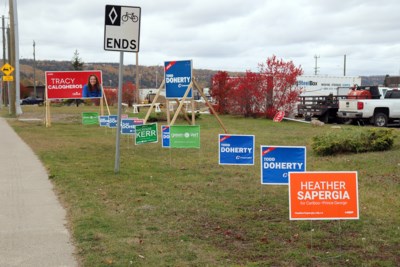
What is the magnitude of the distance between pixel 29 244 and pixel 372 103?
832 inches

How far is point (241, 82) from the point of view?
31.8 metres

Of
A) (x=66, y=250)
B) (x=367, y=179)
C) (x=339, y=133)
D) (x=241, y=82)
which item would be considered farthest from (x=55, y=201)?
(x=241, y=82)

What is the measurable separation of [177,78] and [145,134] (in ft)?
11.1

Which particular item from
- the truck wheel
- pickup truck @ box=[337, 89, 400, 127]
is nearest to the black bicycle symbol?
pickup truck @ box=[337, 89, 400, 127]

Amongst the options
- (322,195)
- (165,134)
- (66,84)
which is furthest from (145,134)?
(66,84)

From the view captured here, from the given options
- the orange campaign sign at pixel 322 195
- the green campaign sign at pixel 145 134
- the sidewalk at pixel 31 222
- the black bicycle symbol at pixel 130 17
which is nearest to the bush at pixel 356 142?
the green campaign sign at pixel 145 134

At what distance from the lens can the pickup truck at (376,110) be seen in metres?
23.9

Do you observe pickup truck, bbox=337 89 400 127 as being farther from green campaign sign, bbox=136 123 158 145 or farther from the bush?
green campaign sign, bbox=136 123 158 145

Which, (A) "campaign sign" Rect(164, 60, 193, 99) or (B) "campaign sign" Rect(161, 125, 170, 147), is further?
(A) "campaign sign" Rect(164, 60, 193, 99)

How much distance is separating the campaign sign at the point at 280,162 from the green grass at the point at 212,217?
1.44ft

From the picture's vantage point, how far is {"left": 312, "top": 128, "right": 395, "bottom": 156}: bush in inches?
472

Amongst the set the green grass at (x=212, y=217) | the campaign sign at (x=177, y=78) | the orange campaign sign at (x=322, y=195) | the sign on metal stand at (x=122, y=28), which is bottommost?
the green grass at (x=212, y=217)

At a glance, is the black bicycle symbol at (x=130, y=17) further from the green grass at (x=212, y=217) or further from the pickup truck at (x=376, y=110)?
the pickup truck at (x=376, y=110)

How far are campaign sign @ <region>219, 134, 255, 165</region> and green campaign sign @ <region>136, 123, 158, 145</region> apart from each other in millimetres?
3718
